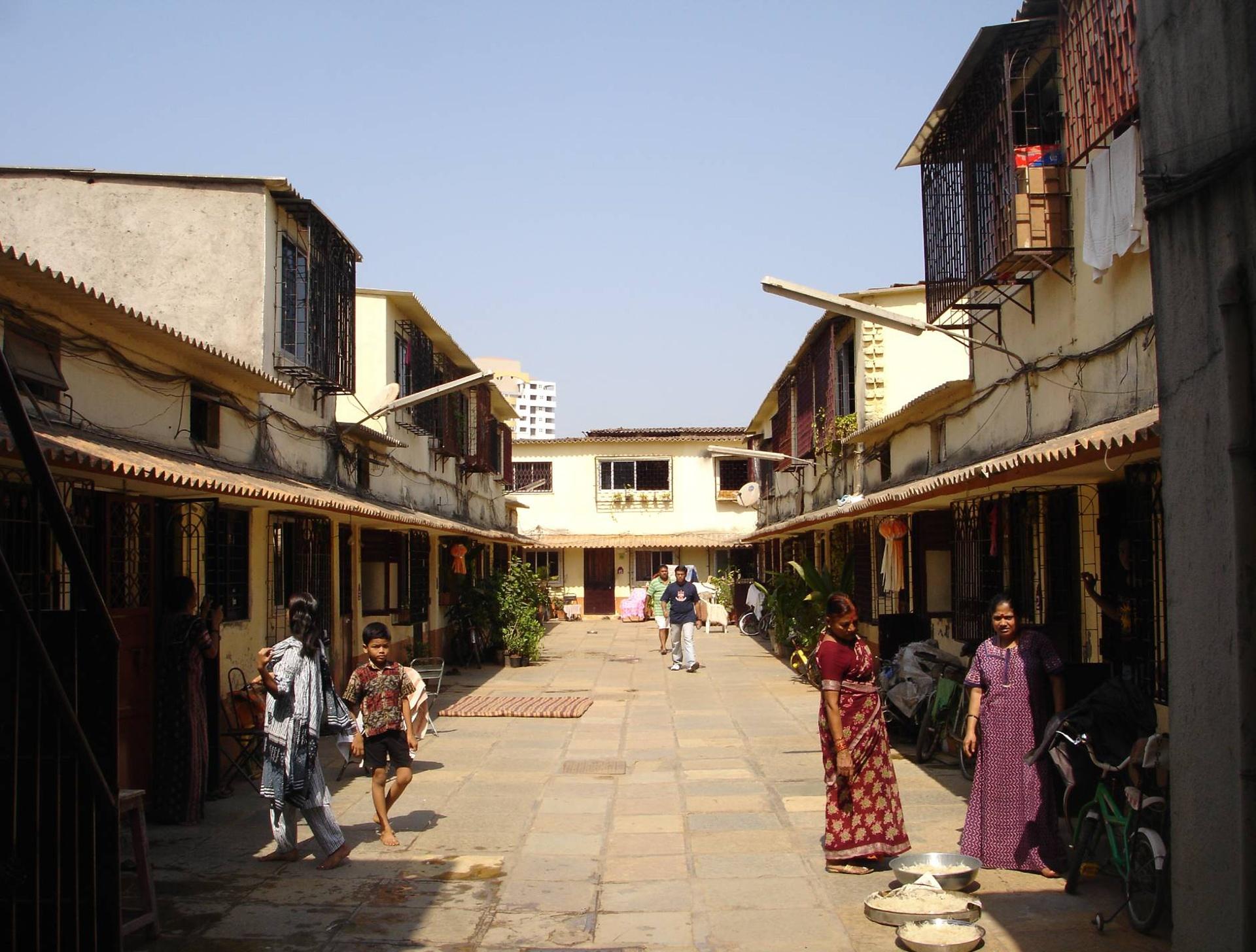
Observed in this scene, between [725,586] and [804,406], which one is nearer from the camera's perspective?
[804,406]

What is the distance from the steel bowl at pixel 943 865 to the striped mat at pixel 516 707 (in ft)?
25.5

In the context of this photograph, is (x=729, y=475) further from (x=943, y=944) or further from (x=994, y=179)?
(x=943, y=944)

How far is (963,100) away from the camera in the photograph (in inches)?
422

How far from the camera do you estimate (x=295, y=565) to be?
494 inches

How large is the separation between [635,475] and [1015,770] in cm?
3162

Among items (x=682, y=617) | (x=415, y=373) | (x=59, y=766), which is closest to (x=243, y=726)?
(x=59, y=766)

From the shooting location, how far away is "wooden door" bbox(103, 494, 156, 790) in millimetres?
8062

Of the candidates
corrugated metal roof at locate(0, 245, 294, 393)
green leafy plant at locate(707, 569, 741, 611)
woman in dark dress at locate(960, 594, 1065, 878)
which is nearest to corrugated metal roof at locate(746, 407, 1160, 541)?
woman in dark dress at locate(960, 594, 1065, 878)

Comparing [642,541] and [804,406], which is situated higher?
[804,406]

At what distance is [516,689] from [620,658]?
569 cm

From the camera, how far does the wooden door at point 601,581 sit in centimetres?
3681

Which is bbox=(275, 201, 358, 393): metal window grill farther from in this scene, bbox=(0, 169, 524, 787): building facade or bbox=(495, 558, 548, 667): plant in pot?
bbox=(495, 558, 548, 667): plant in pot

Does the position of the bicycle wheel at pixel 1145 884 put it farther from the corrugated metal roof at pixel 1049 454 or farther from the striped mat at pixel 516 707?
the striped mat at pixel 516 707

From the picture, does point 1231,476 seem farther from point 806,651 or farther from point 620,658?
point 620,658
